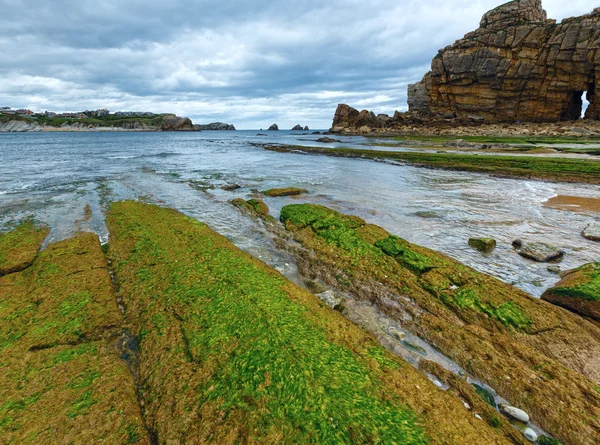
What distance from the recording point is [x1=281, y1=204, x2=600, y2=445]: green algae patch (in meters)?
4.37

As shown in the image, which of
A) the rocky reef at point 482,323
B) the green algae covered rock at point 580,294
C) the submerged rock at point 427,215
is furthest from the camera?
the submerged rock at point 427,215

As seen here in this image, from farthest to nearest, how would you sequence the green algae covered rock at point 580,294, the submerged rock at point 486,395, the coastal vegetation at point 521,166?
the coastal vegetation at point 521,166 → the green algae covered rock at point 580,294 → the submerged rock at point 486,395

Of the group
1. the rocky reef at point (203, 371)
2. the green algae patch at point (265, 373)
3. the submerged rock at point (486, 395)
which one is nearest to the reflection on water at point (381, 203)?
the green algae patch at point (265, 373)

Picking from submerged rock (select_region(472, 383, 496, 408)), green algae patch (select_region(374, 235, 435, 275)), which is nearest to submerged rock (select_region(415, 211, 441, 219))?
green algae patch (select_region(374, 235, 435, 275))

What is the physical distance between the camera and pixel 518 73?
3086 inches

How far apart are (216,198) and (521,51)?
100470mm

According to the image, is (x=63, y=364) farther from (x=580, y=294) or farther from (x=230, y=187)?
(x=230, y=187)

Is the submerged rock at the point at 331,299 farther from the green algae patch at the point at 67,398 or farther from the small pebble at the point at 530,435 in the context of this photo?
the green algae patch at the point at 67,398

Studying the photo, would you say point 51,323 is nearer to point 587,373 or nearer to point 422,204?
point 587,373

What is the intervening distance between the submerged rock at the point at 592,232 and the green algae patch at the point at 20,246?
19519mm

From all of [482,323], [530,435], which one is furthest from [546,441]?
[482,323]

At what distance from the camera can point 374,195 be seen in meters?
18.7

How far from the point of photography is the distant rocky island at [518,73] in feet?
234

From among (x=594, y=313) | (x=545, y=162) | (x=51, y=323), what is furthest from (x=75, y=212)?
(x=545, y=162)
